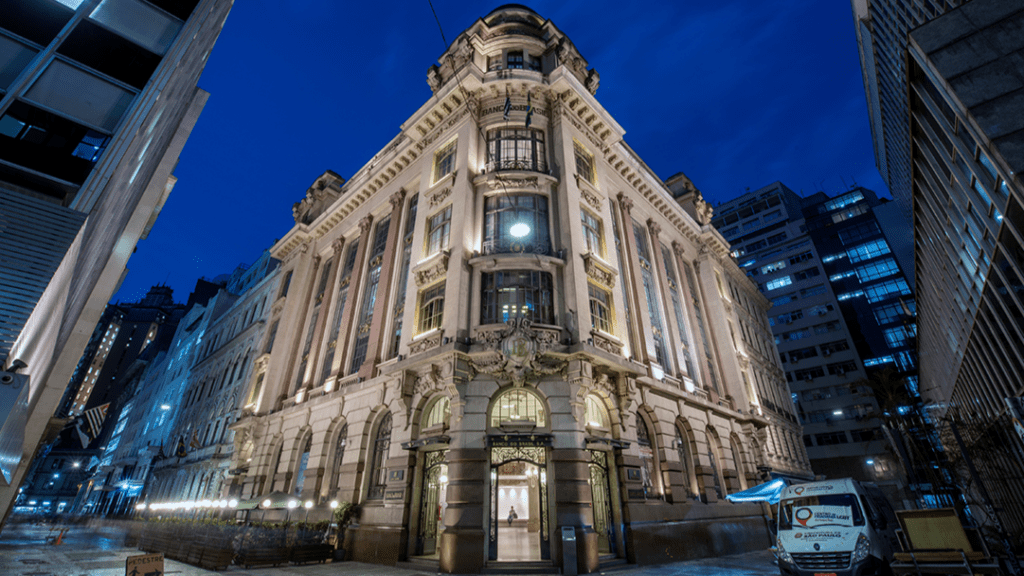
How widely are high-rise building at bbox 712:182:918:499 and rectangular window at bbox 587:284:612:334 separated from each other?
1806 inches

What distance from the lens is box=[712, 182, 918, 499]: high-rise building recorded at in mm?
54688

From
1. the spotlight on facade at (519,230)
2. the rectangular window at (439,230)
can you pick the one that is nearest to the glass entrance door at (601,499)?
the spotlight on facade at (519,230)

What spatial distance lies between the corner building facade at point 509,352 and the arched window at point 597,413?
0.12 m

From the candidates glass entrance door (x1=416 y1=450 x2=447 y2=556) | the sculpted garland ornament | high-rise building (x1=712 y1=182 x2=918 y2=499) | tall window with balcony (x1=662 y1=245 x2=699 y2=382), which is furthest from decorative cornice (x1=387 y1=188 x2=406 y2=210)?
high-rise building (x1=712 y1=182 x2=918 y2=499)

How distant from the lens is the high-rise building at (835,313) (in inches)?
2153

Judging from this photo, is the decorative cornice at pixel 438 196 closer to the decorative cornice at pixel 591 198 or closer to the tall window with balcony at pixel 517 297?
the tall window with balcony at pixel 517 297

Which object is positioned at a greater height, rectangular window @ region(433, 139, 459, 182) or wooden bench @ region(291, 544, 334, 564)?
rectangular window @ region(433, 139, 459, 182)

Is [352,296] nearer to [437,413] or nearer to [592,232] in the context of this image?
[437,413]

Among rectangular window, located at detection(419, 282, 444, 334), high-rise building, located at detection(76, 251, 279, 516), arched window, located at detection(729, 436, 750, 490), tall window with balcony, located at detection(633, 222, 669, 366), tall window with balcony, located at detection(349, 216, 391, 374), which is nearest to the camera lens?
rectangular window, located at detection(419, 282, 444, 334)

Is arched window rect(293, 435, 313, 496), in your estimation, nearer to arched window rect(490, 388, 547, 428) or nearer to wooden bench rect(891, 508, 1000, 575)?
arched window rect(490, 388, 547, 428)

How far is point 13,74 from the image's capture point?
5516mm

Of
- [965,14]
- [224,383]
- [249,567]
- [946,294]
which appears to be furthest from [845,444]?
[224,383]

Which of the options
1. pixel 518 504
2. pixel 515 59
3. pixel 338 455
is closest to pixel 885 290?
pixel 518 504

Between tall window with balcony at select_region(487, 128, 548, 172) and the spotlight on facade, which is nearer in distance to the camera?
the spotlight on facade
